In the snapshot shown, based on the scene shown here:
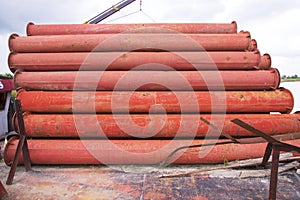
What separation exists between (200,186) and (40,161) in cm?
202

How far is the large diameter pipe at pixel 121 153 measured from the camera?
3.10m

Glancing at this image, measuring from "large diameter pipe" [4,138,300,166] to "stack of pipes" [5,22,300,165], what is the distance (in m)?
0.01

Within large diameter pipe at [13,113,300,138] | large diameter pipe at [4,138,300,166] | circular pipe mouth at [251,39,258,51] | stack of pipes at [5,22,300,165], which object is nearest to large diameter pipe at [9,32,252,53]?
stack of pipes at [5,22,300,165]

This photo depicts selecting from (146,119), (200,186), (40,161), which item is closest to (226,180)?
(200,186)

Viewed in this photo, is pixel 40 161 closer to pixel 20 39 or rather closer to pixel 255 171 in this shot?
pixel 20 39

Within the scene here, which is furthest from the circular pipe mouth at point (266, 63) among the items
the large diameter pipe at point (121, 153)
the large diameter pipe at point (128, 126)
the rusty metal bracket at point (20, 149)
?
the rusty metal bracket at point (20, 149)

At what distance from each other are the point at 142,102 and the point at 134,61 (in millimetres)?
606

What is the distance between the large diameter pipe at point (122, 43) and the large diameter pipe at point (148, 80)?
39 centimetres

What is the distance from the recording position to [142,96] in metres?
3.28

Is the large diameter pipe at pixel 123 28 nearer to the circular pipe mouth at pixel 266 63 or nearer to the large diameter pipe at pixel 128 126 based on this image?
the circular pipe mouth at pixel 266 63

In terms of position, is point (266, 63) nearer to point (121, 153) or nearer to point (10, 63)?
point (121, 153)

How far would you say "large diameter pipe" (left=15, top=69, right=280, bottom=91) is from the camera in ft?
10.9

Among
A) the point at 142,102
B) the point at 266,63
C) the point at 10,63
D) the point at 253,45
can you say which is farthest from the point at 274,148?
the point at 10,63

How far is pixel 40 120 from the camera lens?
3.20 metres
